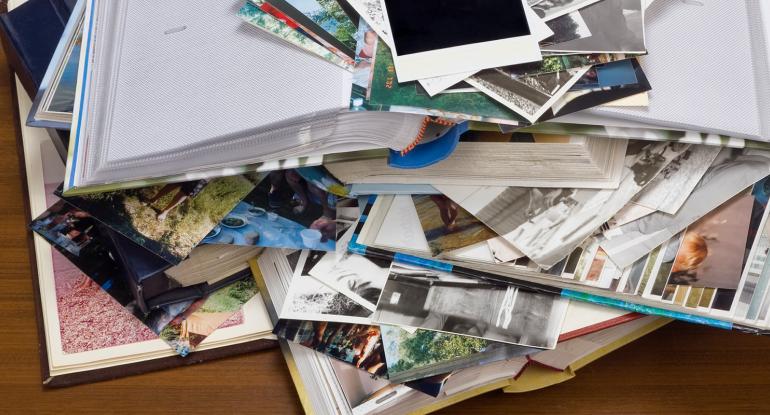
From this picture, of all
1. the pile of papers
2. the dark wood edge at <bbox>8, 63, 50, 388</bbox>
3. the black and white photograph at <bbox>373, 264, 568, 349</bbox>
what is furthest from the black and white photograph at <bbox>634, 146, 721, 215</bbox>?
the dark wood edge at <bbox>8, 63, 50, 388</bbox>

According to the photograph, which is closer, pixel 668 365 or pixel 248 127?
pixel 248 127

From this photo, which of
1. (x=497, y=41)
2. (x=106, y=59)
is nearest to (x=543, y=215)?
(x=497, y=41)

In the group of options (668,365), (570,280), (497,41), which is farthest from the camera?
(668,365)

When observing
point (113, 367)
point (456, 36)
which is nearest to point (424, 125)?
point (456, 36)

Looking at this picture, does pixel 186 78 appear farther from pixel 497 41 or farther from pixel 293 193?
pixel 497 41

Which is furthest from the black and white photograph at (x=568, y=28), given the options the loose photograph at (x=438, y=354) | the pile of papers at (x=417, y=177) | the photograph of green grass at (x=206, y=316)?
the photograph of green grass at (x=206, y=316)

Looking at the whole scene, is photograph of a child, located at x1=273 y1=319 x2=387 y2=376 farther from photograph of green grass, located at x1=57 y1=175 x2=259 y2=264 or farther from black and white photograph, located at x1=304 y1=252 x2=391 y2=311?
photograph of green grass, located at x1=57 y1=175 x2=259 y2=264

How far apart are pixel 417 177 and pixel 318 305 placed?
18cm

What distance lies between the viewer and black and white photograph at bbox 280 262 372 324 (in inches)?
32.9

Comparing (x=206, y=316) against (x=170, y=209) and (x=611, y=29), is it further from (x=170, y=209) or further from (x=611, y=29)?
(x=611, y=29)

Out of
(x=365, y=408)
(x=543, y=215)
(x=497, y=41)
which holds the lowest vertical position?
(x=365, y=408)

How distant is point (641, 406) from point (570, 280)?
0.20m

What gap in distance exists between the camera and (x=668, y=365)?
0.90 meters

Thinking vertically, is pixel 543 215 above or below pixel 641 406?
above
